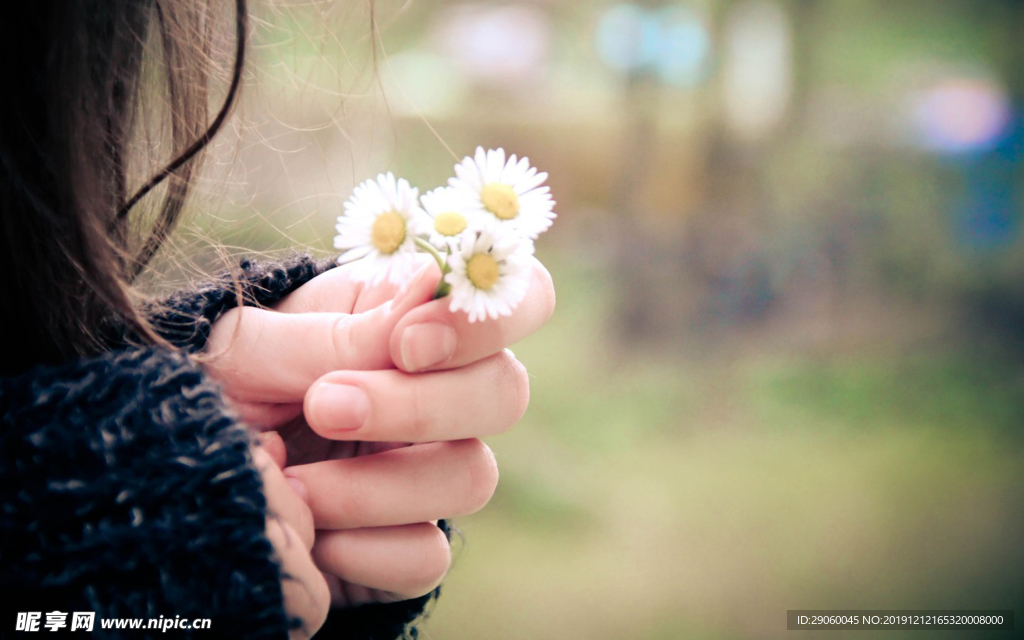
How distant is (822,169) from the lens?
3.27m

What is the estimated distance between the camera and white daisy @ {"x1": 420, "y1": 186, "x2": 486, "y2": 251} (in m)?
0.41

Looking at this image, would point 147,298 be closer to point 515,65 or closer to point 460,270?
point 460,270

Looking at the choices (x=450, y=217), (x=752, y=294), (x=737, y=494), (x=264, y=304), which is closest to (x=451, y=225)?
(x=450, y=217)

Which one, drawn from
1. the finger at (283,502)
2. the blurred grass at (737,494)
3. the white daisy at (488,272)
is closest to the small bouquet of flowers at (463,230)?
the white daisy at (488,272)

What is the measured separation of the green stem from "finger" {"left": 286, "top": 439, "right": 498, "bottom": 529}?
4.7 inches

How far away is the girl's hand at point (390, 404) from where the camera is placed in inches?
17.5

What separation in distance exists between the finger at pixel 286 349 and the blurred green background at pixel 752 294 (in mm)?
1479

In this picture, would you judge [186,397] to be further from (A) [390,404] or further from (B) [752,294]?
(B) [752,294]

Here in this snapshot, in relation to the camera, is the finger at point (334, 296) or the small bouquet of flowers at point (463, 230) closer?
the small bouquet of flowers at point (463, 230)

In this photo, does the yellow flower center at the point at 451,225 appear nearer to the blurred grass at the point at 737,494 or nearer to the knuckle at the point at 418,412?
the knuckle at the point at 418,412

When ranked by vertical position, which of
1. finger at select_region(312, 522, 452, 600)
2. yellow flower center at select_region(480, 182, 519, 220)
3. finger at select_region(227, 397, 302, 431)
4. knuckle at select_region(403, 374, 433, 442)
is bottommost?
finger at select_region(312, 522, 452, 600)

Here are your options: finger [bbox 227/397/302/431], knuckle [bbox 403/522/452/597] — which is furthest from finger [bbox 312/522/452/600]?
finger [bbox 227/397/302/431]

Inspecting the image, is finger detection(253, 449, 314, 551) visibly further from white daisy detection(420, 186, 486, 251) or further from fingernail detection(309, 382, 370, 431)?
white daisy detection(420, 186, 486, 251)

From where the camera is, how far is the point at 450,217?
1.34ft
